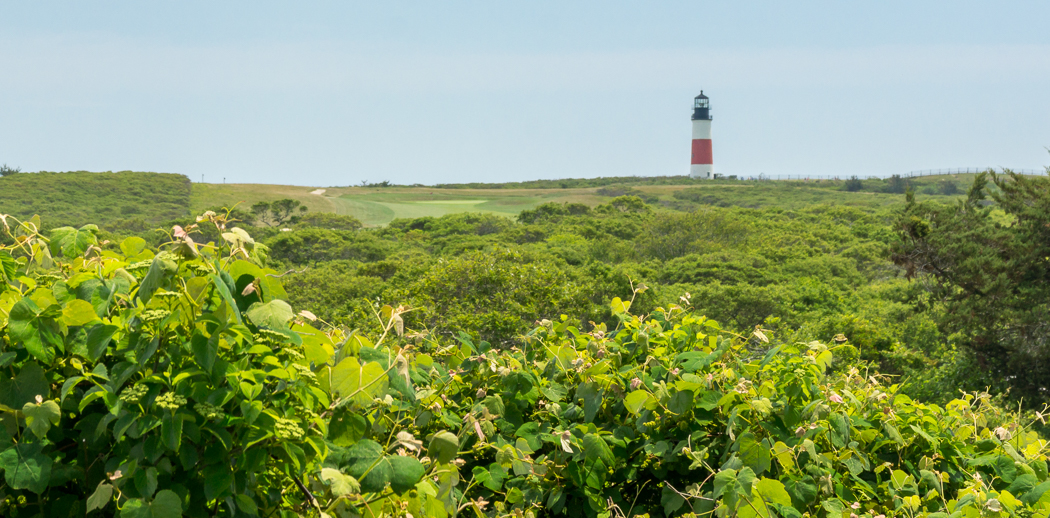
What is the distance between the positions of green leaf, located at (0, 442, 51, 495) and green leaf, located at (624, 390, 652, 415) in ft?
4.91

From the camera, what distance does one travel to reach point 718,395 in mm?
2395

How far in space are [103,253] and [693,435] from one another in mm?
1738

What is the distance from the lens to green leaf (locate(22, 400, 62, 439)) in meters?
1.47

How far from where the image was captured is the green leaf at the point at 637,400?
236 cm

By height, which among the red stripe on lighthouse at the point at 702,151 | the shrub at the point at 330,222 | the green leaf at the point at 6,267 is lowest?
the shrub at the point at 330,222

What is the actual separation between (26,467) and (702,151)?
255 ft

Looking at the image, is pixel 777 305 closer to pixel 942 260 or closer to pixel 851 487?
pixel 942 260

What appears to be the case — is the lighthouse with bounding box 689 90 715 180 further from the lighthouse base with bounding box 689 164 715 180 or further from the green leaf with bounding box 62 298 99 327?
the green leaf with bounding box 62 298 99 327

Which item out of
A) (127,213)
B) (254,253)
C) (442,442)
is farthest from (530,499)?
(127,213)

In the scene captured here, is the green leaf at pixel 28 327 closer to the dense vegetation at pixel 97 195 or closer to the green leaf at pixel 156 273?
the green leaf at pixel 156 273

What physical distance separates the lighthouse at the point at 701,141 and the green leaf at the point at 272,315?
7436cm

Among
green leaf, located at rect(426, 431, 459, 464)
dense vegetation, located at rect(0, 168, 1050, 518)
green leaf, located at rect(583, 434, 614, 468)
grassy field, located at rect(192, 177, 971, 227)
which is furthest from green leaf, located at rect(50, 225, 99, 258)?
grassy field, located at rect(192, 177, 971, 227)

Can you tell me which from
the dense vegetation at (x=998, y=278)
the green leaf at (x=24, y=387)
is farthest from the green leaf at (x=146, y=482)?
the dense vegetation at (x=998, y=278)

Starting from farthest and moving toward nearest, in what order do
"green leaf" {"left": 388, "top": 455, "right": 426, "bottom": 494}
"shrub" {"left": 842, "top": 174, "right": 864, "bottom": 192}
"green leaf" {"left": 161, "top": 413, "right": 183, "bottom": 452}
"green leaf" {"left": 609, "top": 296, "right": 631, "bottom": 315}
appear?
1. "shrub" {"left": 842, "top": 174, "right": 864, "bottom": 192}
2. "green leaf" {"left": 609, "top": 296, "right": 631, "bottom": 315}
3. "green leaf" {"left": 388, "top": 455, "right": 426, "bottom": 494}
4. "green leaf" {"left": 161, "top": 413, "right": 183, "bottom": 452}
